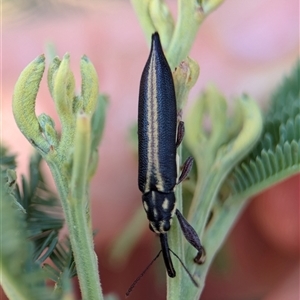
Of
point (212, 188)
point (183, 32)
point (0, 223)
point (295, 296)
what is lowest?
point (295, 296)

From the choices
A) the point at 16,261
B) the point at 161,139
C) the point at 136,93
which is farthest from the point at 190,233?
the point at 136,93

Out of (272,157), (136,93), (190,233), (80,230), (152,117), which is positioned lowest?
(136,93)

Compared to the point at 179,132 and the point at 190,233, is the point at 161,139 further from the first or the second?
the point at 190,233

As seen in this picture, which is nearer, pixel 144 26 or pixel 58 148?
pixel 58 148

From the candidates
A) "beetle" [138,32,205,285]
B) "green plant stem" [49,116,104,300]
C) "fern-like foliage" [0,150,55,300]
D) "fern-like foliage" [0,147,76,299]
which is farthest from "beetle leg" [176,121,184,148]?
"fern-like foliage" [0,150,55,300]

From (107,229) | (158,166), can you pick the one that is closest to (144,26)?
(158,166)

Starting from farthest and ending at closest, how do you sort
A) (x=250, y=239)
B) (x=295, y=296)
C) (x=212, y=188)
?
(x=250, y=239)
(x=295, y=296)
(x=212, y=188)

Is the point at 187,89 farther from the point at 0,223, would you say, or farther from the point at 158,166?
the point at 0,223

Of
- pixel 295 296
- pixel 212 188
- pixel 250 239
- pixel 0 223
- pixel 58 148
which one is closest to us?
pixel 0 223
